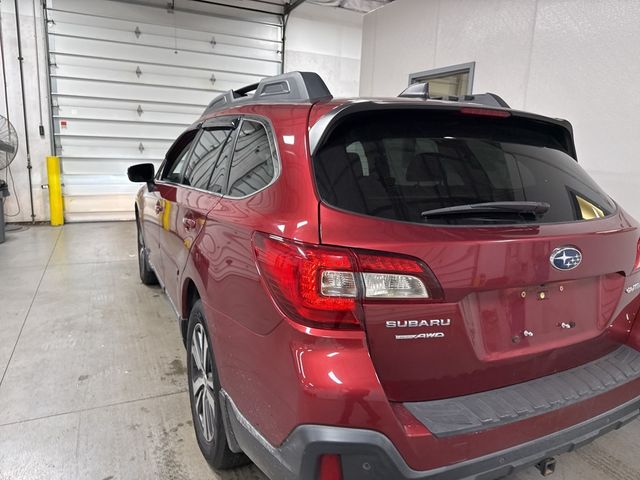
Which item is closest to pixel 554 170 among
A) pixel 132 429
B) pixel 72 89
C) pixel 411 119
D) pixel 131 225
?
pixel 411 119

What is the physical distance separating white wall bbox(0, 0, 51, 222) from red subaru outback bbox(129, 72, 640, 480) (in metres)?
7.52

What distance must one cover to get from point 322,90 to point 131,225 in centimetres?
728

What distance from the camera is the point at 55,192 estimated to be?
771 centimetres

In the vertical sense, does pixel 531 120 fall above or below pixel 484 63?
below

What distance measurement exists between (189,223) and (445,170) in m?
1.29

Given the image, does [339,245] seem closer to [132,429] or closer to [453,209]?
[453,209]

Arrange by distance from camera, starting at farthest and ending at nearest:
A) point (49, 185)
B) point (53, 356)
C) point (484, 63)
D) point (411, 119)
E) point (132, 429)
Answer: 1. point (49, 185)
2. point (484, 63)
3. point (53, 356)
4. point (132, 429)
5. point (411, 119)

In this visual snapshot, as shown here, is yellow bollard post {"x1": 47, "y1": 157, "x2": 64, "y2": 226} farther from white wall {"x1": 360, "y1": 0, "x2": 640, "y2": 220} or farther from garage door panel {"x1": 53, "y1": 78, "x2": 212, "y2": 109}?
white wall {"x1": 360, "y1": 0, "x2": 640, "y2": 220}

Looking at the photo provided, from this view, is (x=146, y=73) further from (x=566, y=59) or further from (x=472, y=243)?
(x=472, y=243)

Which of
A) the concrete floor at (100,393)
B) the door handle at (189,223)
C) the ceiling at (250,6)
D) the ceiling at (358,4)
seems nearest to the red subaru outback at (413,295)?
the door handle at (189,223)

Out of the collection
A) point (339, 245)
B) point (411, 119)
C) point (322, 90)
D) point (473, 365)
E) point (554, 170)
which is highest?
point (322, 90)

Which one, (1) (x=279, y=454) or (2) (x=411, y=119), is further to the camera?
(2) (x=411, y=119)

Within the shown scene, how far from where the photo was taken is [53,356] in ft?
9.97

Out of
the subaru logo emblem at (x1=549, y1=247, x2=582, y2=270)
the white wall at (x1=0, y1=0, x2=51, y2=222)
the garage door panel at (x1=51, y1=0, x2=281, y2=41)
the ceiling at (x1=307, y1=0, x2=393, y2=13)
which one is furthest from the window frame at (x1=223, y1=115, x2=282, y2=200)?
the garage door panel at (x1=51, y1=0, x2=281, y2=41)
